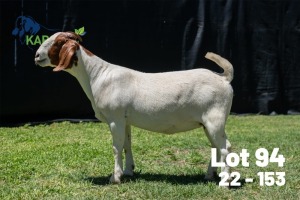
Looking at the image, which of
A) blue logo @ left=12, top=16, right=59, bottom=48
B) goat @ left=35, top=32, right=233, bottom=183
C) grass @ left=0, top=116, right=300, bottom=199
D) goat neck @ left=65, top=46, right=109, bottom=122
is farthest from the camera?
blue logo @ left=12, top=16, right=59, bottom=48

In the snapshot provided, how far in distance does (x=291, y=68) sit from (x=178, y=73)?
6.09 meters

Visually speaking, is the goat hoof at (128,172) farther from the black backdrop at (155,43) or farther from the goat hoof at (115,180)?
the black backdrop at (155,43)

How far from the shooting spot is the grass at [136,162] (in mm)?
4602

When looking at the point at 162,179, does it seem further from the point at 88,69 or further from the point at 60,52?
the point at 60,52

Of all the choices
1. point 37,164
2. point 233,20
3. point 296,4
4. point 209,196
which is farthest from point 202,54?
point 209,196

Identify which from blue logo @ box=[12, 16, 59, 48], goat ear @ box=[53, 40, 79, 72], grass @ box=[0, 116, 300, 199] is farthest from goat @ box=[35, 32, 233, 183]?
blue logo @ box=[12, 16, 59, 48]

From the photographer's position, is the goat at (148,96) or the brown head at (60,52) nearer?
the goat at (148,96)

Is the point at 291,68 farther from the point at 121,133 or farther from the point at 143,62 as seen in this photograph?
the point at 121,133

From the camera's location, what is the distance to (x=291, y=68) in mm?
10391

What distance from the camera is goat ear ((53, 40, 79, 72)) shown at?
15.9ft

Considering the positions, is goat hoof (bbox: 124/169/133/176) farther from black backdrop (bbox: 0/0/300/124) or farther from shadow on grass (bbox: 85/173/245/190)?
black backdrop (bbox: 0/0/300/124)

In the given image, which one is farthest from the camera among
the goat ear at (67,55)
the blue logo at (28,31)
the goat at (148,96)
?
the blue logo at (28,31)

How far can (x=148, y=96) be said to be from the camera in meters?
4.79

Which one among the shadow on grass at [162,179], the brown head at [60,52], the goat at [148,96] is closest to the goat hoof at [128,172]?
the shadow on grass at [162,179]
